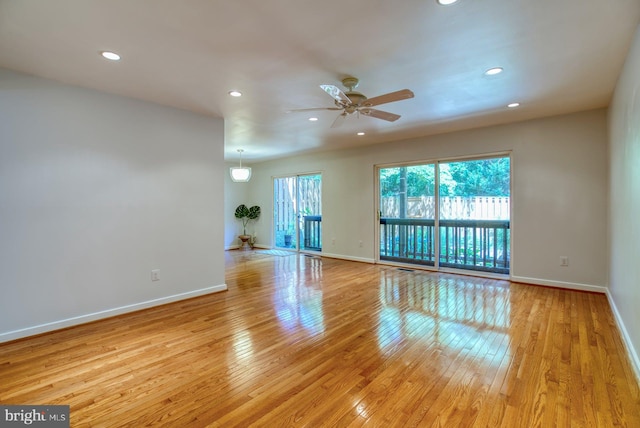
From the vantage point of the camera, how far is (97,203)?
10.6 feet

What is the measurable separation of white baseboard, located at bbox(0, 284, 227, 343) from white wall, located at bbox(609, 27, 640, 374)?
4299 millimetres

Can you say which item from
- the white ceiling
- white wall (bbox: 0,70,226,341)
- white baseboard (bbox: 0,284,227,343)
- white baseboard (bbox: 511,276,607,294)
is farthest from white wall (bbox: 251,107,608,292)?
white baseboard (bbox: 0,284,227,343)

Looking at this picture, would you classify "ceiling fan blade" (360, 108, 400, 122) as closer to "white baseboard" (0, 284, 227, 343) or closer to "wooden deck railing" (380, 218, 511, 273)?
"wooden deck railing" (380, 218, 511, 273)

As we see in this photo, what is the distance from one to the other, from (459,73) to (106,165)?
3727 millimetres

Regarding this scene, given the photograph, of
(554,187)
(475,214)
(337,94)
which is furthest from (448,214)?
(337,94)

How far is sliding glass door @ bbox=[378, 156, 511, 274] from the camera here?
4.94 meters

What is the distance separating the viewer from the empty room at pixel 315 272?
6.31 ft

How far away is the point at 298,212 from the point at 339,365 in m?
5.74

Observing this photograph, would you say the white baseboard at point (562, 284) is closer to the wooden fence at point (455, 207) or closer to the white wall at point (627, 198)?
the white wall at point (627, 198)

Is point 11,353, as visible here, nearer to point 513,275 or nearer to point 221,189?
point 221,189

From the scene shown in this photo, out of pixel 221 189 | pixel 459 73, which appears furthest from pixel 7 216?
pixel 459 73

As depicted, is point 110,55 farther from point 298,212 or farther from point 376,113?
point 298,212

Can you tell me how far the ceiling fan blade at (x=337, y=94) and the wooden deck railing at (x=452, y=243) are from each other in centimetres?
341

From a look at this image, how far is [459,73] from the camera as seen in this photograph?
290cm
